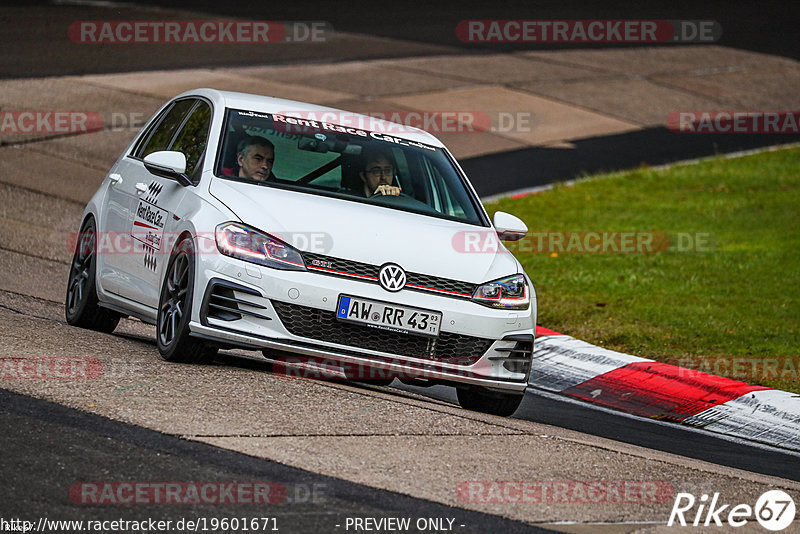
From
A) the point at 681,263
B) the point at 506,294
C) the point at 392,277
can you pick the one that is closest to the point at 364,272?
the point at 392,277

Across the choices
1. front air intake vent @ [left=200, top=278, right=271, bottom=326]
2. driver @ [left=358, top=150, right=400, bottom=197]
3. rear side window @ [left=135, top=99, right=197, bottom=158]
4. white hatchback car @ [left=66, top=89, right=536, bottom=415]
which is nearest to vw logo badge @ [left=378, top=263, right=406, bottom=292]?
white hatchback car @ [left=66, top=89, right=536, bottom=415]

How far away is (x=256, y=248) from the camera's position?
7.35 metres

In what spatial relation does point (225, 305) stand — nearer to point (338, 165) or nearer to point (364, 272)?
point (364, 272)

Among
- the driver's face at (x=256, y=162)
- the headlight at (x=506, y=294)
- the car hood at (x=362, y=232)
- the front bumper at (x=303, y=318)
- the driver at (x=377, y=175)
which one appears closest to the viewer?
the front bumper at (x=303, y=318)

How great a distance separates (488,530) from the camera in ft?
17.7

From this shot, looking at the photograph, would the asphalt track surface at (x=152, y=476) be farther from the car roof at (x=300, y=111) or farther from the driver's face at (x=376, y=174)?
the car roof at (x=300, y=111)

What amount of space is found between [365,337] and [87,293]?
8.39ft

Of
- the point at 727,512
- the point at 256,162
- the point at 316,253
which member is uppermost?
the point at 256,162

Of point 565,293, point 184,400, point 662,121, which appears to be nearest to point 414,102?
point 662,121

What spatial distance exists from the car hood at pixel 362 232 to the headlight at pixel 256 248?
48 millimetres

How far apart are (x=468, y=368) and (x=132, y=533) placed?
3.01m

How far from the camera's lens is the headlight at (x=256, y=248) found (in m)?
7.29

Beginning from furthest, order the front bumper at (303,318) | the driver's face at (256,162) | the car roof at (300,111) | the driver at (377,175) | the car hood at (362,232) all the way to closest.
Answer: the car roof at (300,111)
the driver at (377,175)
the driver's face at (256,162)
the car hood at (362,232)
the front bumper at (303,318)

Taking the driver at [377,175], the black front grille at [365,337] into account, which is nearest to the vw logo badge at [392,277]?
the black front grille at [365,337]
